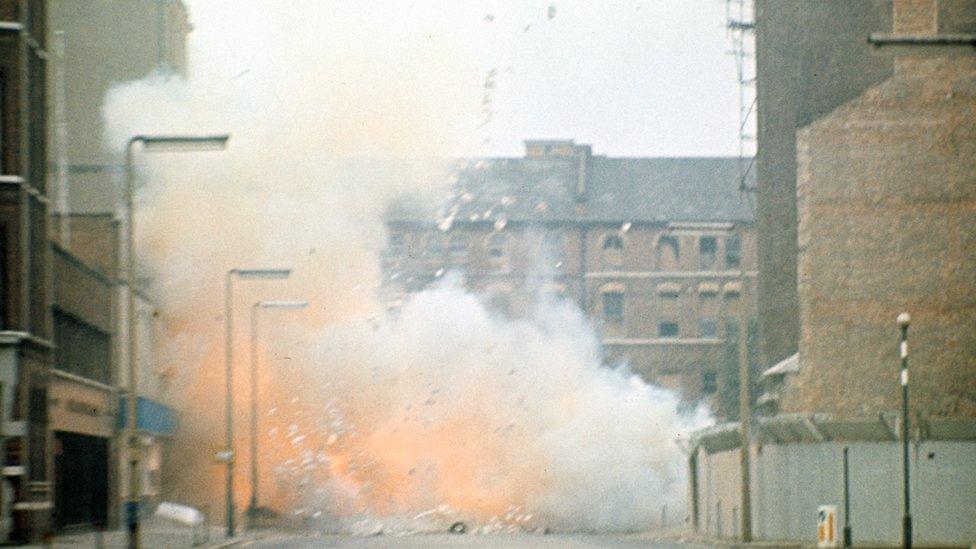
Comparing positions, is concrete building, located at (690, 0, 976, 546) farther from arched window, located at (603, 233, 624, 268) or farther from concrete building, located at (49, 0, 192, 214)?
arched window, located at (603, 233, 624, 268)

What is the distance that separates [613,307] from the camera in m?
106

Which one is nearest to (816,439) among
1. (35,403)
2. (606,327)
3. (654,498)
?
(35,403)

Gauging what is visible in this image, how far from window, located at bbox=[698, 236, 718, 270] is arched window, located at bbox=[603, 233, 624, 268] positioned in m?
4.90

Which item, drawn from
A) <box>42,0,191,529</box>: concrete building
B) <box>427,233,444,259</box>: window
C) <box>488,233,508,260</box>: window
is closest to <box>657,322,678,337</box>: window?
<box>488,233,508,260</box>: window

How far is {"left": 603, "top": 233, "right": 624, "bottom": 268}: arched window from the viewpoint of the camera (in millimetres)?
106938

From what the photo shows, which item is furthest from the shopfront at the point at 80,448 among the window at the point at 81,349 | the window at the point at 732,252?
the window at the point at 732,252

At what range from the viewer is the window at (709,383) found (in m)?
104

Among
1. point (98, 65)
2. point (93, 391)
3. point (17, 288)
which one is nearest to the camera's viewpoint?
point (17, 288)

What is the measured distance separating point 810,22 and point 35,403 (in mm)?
32278

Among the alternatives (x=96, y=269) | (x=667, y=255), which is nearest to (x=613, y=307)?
(x=667, y=255)

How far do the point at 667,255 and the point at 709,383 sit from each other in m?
8.34

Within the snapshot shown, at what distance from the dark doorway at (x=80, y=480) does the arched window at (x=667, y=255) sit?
185ft

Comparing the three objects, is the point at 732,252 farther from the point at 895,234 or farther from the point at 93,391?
the point at 93,391

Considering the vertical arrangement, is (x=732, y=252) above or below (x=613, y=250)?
below
